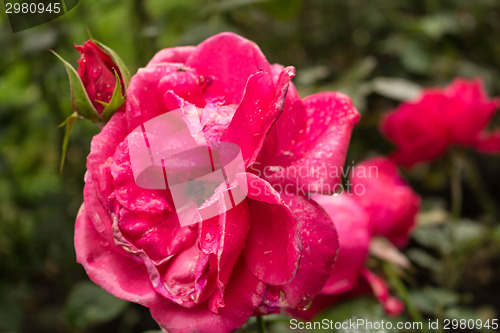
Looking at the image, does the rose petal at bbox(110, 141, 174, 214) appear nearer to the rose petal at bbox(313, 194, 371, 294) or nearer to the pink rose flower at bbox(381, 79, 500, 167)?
the rose petal at bbox(313, 194, 371, 294)

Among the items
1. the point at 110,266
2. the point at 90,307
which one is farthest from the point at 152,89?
the point at 90,307

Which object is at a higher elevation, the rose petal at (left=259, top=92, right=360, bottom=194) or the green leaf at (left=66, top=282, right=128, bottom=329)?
the rose petal at (left=259, top=92, right=360, bottom=194)

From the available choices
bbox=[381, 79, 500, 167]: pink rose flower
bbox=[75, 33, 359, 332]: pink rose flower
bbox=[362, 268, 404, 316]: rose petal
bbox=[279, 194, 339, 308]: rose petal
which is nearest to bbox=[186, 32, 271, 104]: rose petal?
bbox=[75, 33, 359, 332]: pink rose flower

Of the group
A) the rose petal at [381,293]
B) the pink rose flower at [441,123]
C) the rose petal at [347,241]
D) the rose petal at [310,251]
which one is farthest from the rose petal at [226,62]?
the pink rose flower at [441,123]

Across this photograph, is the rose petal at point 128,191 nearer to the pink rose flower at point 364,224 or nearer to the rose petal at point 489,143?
the pink rose flower at point 364,224

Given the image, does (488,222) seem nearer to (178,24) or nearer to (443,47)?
(443,47)

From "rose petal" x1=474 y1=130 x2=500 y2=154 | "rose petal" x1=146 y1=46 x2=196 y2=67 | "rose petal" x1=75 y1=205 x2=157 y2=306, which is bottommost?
"rose petal" x1=474 y1=130 x2=500 y2=154

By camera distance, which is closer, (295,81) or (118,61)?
(118,61)

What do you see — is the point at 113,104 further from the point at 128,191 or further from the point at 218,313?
the point at 218,313
